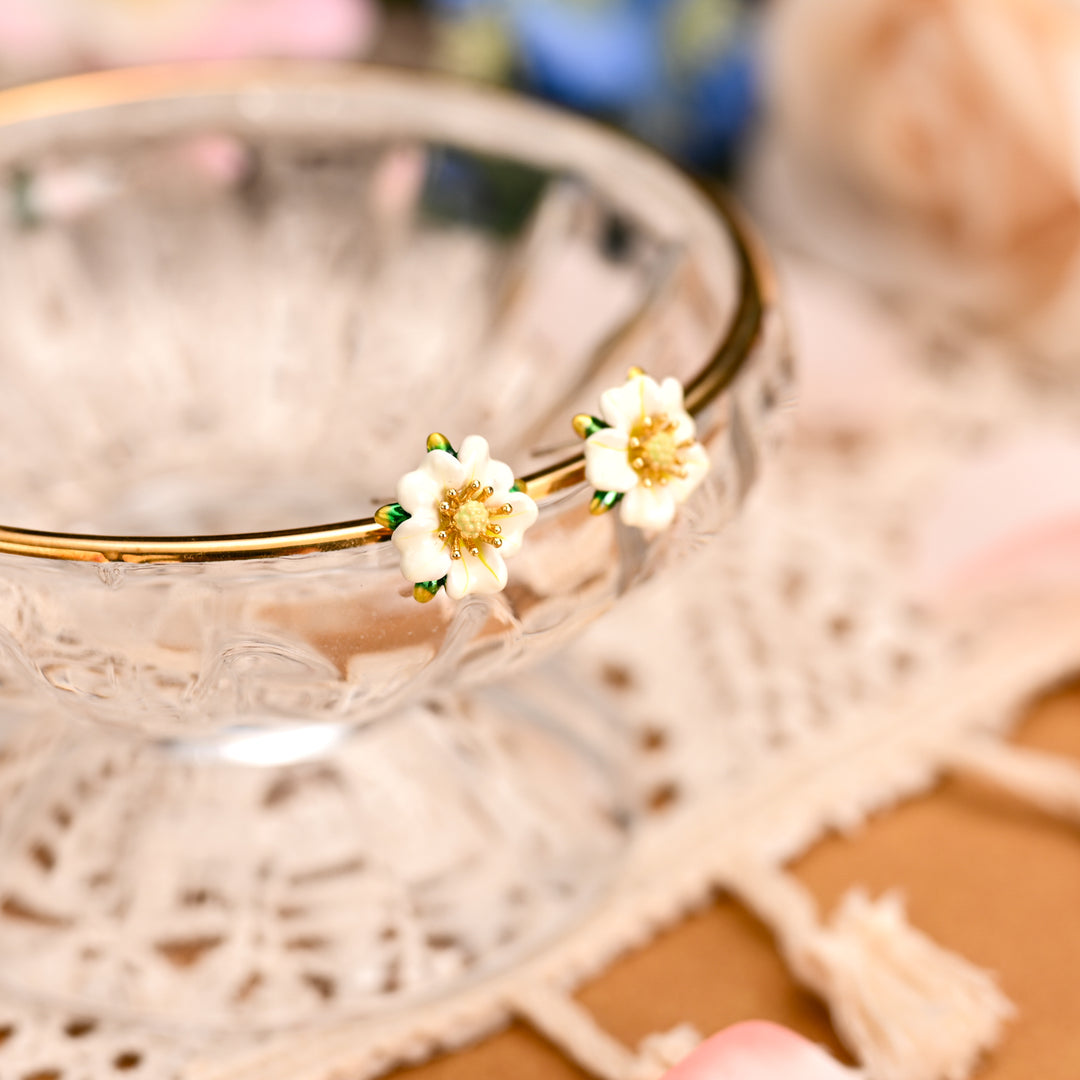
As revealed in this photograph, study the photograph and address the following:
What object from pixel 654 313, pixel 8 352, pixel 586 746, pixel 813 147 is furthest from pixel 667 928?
pixel 813 147

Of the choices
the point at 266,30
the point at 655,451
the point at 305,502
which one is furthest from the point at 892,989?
the point at 266,30

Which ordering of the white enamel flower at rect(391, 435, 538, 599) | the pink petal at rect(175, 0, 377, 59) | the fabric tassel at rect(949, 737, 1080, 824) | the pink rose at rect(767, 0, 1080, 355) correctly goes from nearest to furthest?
the white enamel flower at rect(391, 435, 538, 599) → the fabric tassel at rect(949, 737, 1080, 824) → the pink rose at rect(767, 0, 1080, 355) → the pink petal at rect(175, 0, 377, 59)

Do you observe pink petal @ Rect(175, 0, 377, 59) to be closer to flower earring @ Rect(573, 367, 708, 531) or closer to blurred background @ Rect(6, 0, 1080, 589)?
blurred background @ Rect(6, 0, 1080, 589)

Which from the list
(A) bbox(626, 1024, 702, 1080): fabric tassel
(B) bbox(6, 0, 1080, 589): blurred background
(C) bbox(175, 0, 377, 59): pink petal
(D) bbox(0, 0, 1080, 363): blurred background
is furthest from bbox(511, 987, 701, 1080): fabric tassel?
(C) bbox(175, 0, 377, 59): pink petal

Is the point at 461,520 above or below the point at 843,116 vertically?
below

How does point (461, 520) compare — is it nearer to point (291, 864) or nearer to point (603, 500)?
point (603, 500)
